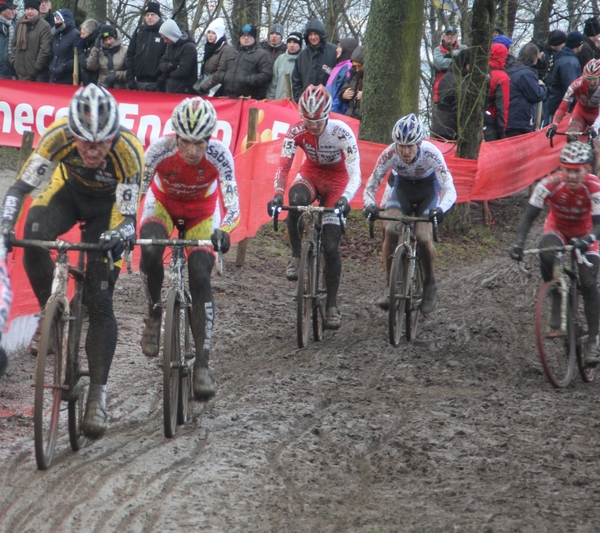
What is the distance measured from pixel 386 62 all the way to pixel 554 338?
7175 millimetres

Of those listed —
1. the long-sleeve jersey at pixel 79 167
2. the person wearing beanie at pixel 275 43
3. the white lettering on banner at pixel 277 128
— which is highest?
the person wearing beanie at pixel 275 43

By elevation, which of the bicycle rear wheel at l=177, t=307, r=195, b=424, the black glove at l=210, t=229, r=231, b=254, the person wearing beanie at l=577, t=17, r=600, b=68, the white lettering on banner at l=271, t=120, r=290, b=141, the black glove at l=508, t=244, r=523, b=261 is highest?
the person wearing beanie at l=577, t=17, r=600, b=68

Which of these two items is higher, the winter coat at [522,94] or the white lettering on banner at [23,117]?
the winter coat at [522,94]

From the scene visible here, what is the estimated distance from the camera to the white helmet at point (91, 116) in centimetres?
521

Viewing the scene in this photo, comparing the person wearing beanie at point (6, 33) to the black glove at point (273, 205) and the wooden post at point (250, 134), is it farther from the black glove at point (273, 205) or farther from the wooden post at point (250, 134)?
the black glove at point (273, 205)

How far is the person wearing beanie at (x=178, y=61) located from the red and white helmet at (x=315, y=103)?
18.8ft

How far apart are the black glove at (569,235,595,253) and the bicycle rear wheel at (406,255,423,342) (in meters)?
1.91

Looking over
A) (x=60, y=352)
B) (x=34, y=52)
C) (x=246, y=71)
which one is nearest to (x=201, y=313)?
(x=60, y=352)

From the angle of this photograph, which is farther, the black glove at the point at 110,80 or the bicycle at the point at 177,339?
the black glove at the point at 110,80

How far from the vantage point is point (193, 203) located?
22.5 ft

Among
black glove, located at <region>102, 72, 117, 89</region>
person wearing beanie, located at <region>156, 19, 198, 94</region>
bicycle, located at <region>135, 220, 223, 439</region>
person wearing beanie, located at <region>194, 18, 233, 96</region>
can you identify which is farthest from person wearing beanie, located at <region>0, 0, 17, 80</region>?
bicycle, located at <region>135, 220, 223, 439</region>

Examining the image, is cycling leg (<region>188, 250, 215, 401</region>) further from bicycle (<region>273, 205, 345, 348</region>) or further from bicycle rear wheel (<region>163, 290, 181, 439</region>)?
bicycle (<region>273, 205, 345, 348</region>)

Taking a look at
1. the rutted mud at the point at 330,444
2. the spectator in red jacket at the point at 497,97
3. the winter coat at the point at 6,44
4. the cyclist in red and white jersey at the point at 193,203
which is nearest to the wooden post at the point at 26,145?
the cyclist in red and white jersey at the point at 193,203

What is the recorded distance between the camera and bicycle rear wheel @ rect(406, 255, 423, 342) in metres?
9.09
